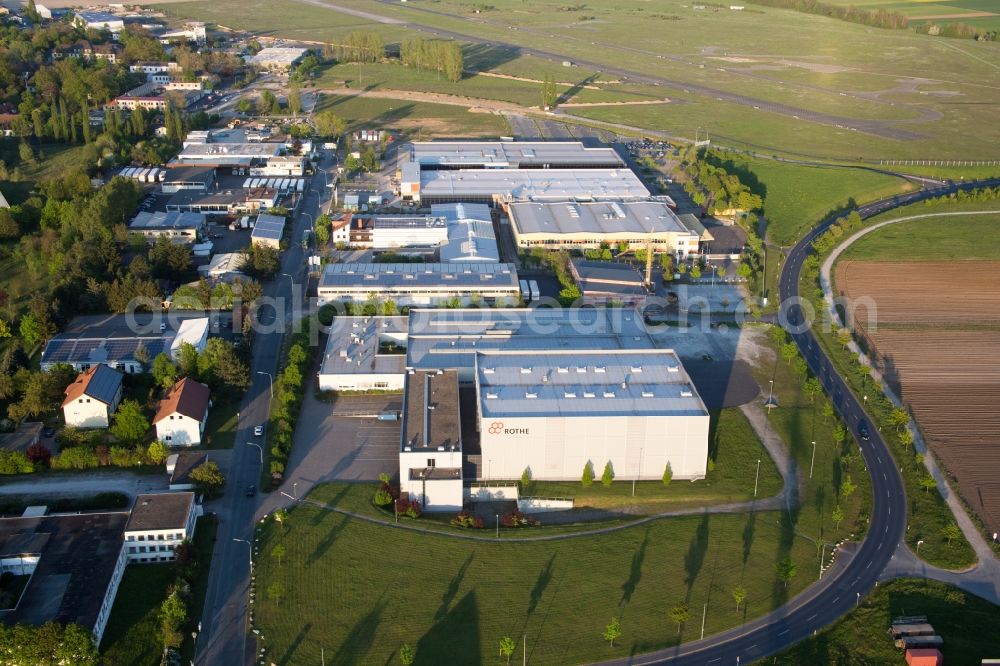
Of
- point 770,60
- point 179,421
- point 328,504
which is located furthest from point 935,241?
point 770,60

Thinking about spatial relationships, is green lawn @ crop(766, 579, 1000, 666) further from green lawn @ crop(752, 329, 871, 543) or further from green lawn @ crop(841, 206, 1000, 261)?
green lawn @ crop(841, 206, 1000, 261)

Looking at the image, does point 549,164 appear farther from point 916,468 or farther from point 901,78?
point 901,78

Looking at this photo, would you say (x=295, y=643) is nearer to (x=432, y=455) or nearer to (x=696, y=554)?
(x=432, y=455)

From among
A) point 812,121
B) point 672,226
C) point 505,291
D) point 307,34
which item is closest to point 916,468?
point 505,291

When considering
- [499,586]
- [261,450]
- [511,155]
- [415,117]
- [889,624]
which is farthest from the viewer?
[415,117]

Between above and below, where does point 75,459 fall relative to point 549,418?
below
